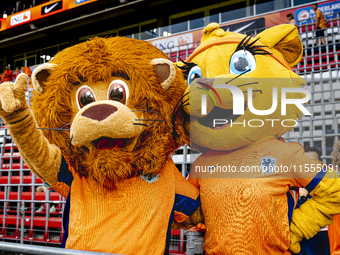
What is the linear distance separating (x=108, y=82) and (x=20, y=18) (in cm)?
1045

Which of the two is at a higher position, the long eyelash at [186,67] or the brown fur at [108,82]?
the long eyelash at [186,67]

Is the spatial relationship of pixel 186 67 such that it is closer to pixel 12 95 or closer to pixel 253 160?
pixel 253 160

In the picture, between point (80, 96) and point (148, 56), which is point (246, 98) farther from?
point (80, 96)

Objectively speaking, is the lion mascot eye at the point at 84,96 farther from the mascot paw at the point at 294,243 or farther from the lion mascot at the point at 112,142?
the mascot paw at the point at 294,243

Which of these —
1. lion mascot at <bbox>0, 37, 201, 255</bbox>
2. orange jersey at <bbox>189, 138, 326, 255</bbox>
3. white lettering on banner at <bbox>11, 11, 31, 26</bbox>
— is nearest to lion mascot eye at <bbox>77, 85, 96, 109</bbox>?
lion mascot at <bbox>0, 37, 201, 255</bbox>

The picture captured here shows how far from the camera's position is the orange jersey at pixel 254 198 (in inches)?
50.2

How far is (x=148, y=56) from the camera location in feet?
4.62

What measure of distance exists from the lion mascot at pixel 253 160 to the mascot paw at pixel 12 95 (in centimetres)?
64

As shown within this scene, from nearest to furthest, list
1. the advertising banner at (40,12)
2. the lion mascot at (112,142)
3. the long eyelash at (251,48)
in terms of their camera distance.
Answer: the lion mascot at (112,142), the long eyelash at (251,48), the advertising banner at (40,12)

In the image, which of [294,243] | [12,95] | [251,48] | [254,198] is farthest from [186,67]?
[294,243]

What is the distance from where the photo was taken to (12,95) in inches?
42.6

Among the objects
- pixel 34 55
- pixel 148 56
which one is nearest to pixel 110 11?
pixel 34 55

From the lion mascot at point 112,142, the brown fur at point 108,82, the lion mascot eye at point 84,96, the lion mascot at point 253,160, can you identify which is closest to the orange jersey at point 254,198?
the lion mascot at point 253,160

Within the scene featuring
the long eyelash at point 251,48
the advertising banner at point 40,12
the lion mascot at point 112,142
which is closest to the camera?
the lion mascot at point 112,142
